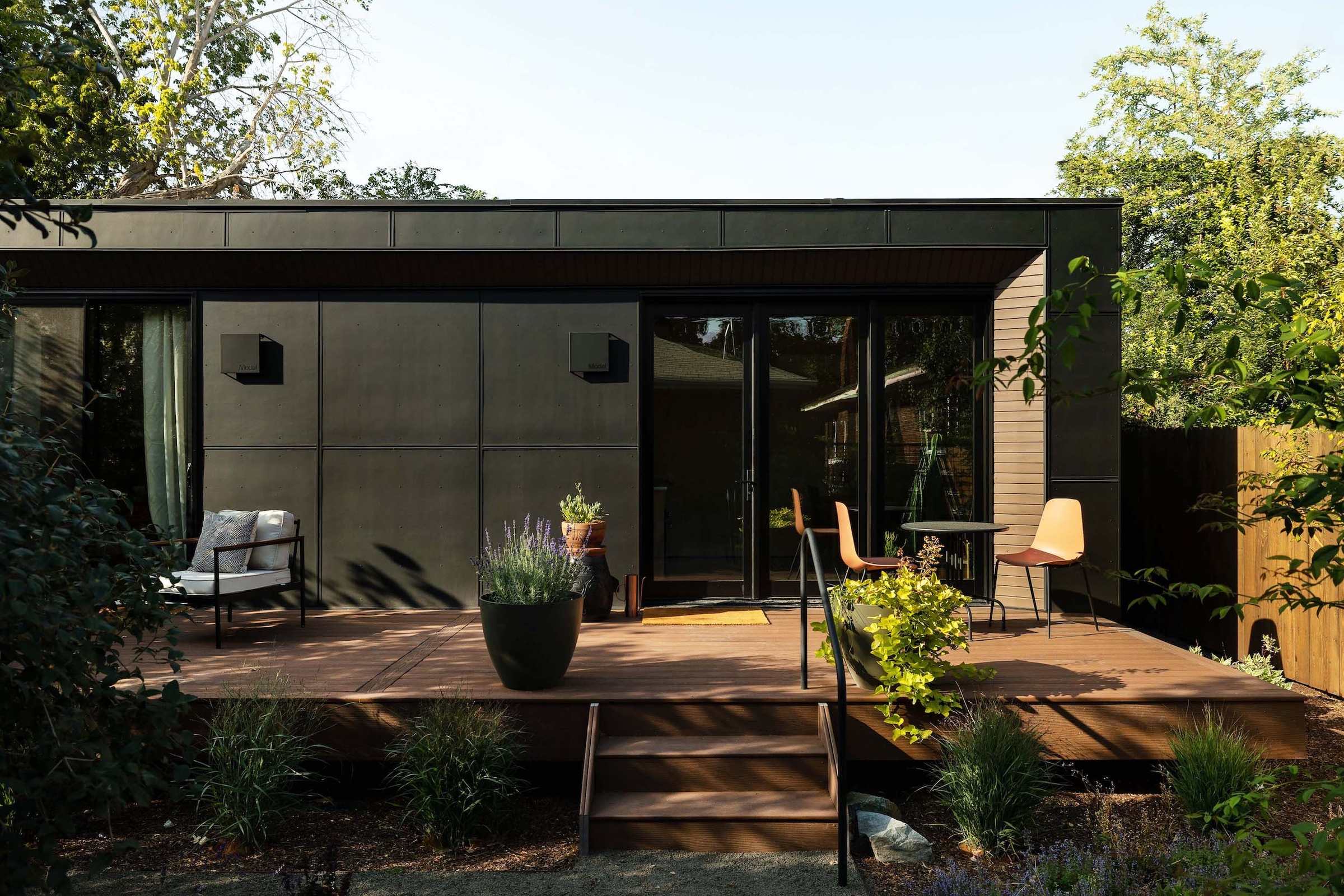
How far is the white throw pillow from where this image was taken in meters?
5.79

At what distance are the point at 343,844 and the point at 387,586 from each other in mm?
3074

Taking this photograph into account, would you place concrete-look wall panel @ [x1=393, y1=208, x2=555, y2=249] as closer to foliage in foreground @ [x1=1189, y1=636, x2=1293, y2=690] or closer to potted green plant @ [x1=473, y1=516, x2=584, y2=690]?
potted green plant @ [x1=473, y1=516, x2=584, y2=690]

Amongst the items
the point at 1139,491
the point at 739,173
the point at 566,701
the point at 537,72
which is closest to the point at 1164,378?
the point at 566,701

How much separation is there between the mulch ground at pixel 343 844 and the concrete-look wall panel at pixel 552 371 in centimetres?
313

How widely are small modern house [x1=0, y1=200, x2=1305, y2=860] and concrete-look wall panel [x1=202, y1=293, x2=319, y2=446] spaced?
20mm

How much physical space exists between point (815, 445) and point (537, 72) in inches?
310

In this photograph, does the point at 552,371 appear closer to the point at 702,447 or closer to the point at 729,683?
the point at 702,447

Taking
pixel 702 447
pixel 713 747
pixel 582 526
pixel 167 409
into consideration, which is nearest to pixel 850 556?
pixel 702 447

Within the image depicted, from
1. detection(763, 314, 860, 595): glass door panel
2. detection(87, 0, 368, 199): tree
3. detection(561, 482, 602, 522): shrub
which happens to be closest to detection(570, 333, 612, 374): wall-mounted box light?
detection(561, 482, 602, 522): shrub

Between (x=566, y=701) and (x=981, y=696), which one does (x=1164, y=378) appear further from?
(x=566, y=701)

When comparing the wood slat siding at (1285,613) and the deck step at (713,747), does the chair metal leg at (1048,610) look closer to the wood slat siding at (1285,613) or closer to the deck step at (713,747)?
the wood slat siding at (1285,613)

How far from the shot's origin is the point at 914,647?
3.91 meters

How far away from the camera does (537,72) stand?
11773mm

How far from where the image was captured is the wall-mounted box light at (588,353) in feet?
21.4
